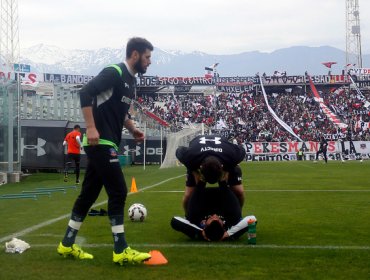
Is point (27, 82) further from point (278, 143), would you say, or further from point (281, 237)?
point (281, 237)

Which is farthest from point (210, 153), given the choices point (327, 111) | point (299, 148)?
point (327, 111)

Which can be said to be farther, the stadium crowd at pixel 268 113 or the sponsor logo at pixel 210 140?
the stadium crowd at pixel 268 113

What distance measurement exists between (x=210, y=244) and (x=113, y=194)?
60.2 inches

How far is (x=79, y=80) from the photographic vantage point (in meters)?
76.0

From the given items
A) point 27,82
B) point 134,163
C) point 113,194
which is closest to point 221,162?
point 113,194

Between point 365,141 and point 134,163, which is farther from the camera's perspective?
point 365,141

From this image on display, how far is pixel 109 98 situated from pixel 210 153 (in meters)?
1.59

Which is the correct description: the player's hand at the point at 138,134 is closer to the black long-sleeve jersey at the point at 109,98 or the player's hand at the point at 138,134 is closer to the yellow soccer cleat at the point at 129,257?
the black long-sleeve jersey at the point at 109,98

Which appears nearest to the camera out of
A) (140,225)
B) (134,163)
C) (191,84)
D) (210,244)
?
(210,244)

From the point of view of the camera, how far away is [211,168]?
6.64 meters

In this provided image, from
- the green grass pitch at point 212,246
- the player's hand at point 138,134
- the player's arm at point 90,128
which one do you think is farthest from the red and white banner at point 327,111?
the player's arm at point 90,128

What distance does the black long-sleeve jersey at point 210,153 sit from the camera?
275 inches

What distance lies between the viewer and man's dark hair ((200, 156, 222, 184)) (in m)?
6.63

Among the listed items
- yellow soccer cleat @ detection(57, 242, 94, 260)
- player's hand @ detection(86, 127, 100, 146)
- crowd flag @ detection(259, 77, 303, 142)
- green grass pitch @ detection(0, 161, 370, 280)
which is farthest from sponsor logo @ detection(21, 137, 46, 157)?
crowd flag @ detection(259, 77, 303, 142)
